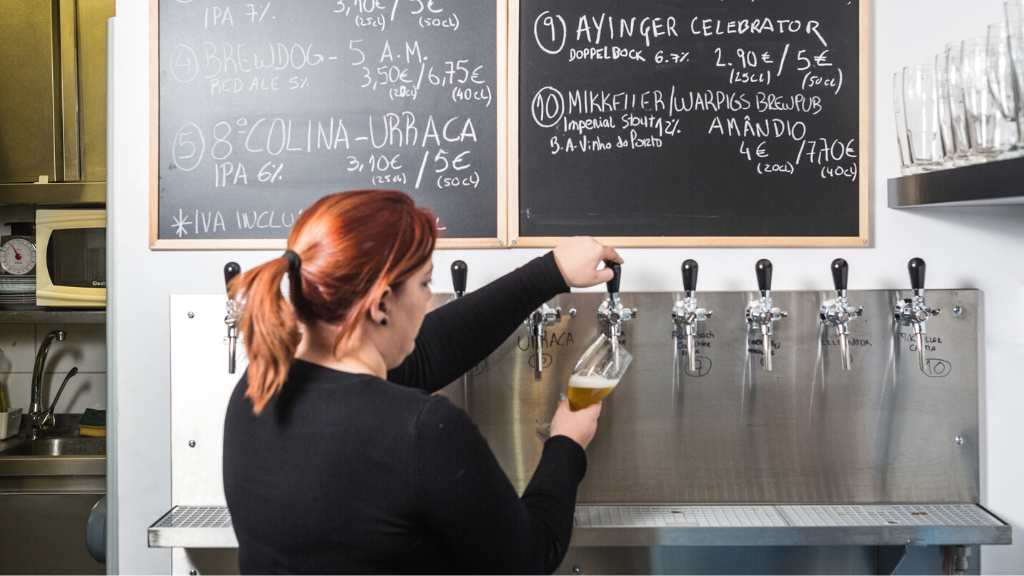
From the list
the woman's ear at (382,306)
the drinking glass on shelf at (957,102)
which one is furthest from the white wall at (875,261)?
the woman's ear at (382,306)

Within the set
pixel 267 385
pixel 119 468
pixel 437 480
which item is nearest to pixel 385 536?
pixel 437 480

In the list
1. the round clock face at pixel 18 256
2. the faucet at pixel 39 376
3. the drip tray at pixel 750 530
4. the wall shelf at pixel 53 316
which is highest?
the round clock face at pixel 18 256

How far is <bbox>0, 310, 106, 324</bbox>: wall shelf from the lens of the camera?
234 cm

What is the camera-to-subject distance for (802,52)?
1.54 m

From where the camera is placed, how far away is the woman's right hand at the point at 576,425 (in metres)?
1.12

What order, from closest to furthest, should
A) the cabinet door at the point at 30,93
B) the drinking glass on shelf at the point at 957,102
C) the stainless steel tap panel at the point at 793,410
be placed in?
the drinking glass on shelf at the point at 957,102 < the stainless steel tap panel at the point at 793,410 < the cabinet door at the point at 30,93

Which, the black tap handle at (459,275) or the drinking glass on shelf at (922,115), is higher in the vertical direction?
the drinking glass on shelf at (922,115)

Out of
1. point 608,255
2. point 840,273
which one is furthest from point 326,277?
point 840,273

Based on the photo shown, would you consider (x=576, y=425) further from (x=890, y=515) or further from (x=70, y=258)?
(x=70, y=258)

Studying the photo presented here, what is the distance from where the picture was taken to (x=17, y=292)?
2457 mm

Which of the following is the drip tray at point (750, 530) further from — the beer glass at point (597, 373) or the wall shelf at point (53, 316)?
the wall shelf at point (53, 316)

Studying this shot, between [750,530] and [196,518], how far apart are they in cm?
114

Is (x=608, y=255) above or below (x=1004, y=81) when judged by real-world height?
below

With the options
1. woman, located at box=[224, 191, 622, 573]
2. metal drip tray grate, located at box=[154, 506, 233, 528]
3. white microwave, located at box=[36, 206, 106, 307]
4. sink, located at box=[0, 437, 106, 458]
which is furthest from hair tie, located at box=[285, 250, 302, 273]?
sink, located at box=[0, 437, 106, 458]
